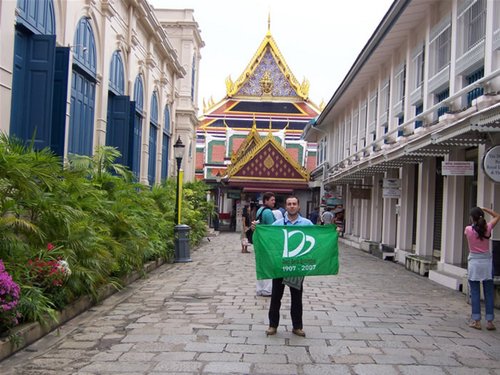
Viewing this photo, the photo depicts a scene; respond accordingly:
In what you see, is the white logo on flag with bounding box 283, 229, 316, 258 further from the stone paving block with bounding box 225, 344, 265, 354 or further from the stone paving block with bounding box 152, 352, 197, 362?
the stone paving block with bounding box 152, 352, 197, 362

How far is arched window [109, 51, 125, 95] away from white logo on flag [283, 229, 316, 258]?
1318 centimetres

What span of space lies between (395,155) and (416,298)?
14.7 ft

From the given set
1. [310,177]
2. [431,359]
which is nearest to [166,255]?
[431,359]

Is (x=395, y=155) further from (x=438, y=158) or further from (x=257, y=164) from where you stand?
(x=257, y=164)

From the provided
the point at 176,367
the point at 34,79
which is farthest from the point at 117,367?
the point at 34,79

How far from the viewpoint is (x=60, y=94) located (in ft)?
44.3

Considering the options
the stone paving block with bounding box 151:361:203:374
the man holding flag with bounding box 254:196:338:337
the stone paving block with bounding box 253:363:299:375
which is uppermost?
the man holding flag with bounding box 254:196:338:337

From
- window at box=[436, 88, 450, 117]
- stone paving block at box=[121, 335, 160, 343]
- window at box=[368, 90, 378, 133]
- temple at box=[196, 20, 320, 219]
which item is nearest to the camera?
stone paving block at box=[121, 335, 160, 343]

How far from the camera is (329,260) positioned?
24.1 ft

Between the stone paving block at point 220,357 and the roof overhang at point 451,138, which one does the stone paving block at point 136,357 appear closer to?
the stone paving block at point 220,357

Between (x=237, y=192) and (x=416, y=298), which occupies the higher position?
(x=237, y=192)

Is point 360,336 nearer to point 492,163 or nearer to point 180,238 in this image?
point 492,163

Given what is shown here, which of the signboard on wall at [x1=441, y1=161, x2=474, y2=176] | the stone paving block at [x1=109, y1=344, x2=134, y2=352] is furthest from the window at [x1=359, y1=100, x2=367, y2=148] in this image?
the stone paving block at [x1=109, y1=344, x2=134, y2=352]

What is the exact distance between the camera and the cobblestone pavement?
590cm
